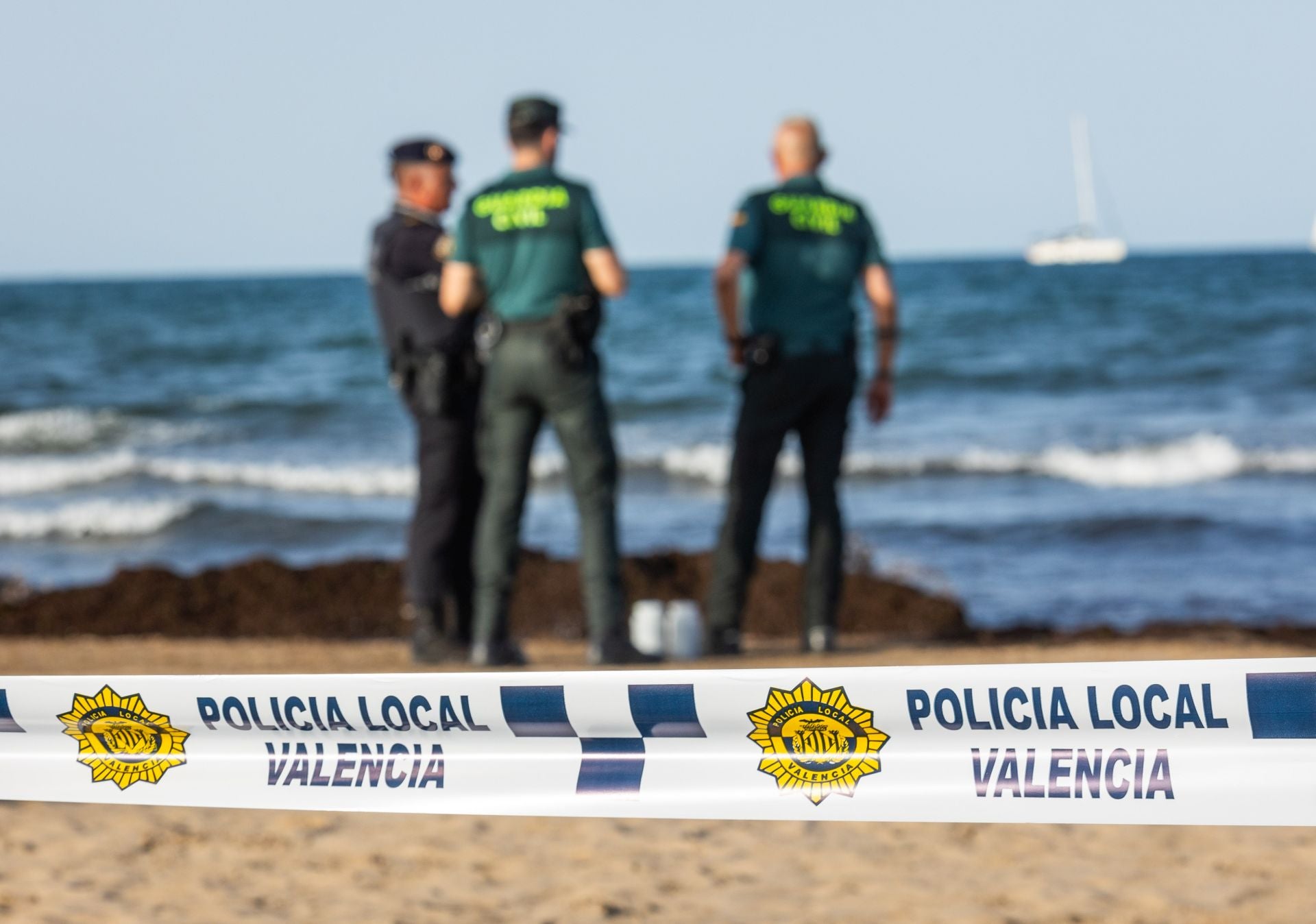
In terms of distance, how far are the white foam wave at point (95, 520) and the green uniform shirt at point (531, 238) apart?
24.9ft

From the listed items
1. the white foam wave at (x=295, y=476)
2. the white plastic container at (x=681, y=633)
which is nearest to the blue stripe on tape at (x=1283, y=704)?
the white plastic container at (x=681, y=633)

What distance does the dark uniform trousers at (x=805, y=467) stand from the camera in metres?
6.08

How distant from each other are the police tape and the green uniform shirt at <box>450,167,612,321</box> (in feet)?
8.69

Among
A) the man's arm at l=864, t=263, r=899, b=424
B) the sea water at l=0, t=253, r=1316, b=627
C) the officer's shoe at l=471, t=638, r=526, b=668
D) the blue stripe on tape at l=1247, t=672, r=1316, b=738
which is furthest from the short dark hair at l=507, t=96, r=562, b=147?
the sea water at l=0, t=253, r=1316, b=627

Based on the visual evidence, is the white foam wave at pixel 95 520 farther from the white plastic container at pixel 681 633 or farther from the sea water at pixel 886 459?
the white plastic container at pixel 681 633

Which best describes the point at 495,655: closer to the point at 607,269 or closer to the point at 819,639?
the point at 819,639

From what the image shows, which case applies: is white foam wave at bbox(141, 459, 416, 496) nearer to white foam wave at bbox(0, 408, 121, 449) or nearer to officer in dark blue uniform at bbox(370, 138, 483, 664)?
white foam wave at bbox(0, 408, 121, 449)

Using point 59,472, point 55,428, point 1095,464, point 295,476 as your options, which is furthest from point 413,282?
point 55,428

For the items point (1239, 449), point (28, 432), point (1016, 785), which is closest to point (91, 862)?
point (1016, 785)

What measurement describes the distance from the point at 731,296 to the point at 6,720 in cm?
331

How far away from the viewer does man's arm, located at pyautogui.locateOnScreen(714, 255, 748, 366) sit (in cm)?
595

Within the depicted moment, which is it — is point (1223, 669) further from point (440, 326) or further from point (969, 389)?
point (969, 389)

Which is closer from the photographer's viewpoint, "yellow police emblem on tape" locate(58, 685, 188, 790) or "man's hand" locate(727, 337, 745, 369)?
"yellow police emblem on tape" locate(58, 685, 188, 790)

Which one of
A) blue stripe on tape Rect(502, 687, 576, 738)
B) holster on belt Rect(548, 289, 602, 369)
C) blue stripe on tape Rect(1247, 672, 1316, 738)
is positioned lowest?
blue stripe on tape Rect(502, 687, 576, 738)
